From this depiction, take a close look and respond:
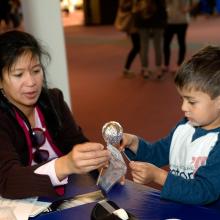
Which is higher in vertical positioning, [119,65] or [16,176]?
[16,176]

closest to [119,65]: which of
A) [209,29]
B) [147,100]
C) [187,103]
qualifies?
[147,100]

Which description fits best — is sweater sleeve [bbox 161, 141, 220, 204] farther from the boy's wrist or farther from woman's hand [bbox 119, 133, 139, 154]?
woman's hand [bbox 119, 133, 139, 154]

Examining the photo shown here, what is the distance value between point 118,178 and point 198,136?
310mm

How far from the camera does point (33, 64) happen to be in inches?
63.4

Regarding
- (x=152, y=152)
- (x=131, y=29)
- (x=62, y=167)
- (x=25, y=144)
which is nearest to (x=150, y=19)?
(x=131, y=29)

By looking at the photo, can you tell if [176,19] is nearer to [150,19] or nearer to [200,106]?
[150,19]

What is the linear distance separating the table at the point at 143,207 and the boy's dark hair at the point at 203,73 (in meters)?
0.35

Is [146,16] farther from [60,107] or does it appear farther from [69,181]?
[69,181]

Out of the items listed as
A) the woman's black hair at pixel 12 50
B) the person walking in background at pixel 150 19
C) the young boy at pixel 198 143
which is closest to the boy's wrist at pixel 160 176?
the young boy at pixel 198 143

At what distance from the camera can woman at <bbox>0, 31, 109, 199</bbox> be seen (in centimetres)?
135

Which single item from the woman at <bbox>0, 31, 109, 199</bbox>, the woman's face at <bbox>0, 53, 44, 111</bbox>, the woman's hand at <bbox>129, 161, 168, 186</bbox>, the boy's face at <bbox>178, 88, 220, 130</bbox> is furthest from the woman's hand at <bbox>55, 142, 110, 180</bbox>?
the woman's face at <bbox>0, 53, 44, 111</bbox>

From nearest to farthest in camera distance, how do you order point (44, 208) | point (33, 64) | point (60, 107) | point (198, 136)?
point (44, 208) < point (198, 136) < point (33, 64) < point (60, 107)

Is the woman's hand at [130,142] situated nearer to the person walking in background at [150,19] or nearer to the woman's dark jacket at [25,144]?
the woman's dark jacket at [25,144]

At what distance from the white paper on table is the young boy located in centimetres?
32
